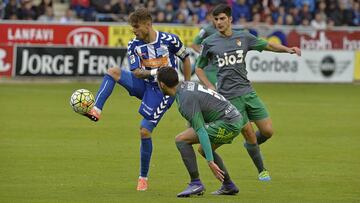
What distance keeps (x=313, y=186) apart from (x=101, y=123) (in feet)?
28.2

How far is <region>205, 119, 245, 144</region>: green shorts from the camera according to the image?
33.2 ft

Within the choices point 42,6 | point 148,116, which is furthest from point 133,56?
point 42,6

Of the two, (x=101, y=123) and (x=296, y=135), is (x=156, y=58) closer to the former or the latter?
(x=296, y=135)

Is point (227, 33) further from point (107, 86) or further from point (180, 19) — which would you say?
point (180, 19)

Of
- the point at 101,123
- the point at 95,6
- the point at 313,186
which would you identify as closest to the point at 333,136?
the point at 101,123

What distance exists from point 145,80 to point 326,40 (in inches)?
884

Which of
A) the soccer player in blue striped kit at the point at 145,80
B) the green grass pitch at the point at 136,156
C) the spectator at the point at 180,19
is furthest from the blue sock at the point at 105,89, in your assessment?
the spectator at the point at 180,19

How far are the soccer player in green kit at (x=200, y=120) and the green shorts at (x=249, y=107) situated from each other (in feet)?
4.74

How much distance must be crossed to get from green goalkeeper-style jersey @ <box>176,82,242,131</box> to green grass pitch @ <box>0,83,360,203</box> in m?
0.93

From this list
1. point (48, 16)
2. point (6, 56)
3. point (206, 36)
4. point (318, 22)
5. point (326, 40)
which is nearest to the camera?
point (206, 36)

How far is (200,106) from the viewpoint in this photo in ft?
32.6

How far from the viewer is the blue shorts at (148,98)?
439 inches

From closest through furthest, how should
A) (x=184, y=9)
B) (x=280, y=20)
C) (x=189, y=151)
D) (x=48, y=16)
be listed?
1. (x=189, y=151)
2. (x=48, y=16)
3. (x=184, y=9)
4. (x=280, y=20)

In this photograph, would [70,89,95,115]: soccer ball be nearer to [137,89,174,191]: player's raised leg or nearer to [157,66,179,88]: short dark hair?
[137,89,174,191]: player's raised leg
